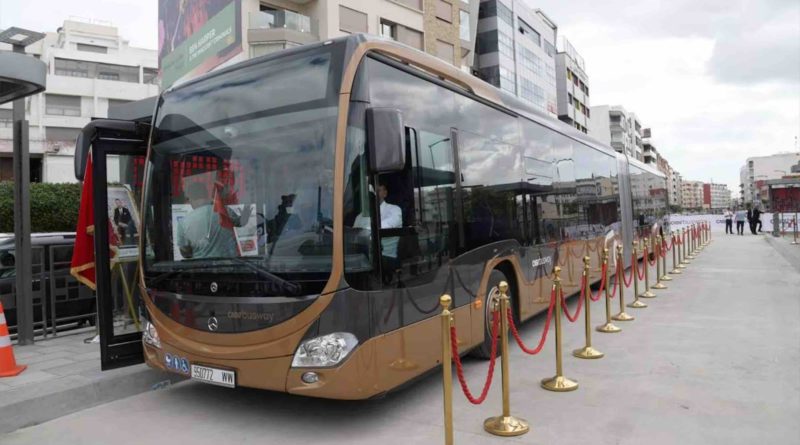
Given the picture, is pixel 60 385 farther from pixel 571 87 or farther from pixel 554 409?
pixel 571 87

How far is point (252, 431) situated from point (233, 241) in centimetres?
152

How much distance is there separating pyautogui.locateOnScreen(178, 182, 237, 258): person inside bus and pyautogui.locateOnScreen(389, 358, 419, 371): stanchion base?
1523 millimetres

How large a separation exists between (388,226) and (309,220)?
63 centimetres

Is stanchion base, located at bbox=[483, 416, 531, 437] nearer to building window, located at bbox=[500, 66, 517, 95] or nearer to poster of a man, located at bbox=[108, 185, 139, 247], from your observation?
poster of a man, located at bbox=[108, 185, 139, 247]

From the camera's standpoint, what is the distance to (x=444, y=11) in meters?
37.5

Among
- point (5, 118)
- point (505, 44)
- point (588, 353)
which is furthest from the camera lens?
point (505, 44)

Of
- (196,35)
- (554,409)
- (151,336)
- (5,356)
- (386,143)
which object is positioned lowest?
(554,409)

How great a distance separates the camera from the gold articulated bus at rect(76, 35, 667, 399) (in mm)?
3979

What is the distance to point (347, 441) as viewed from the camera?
161 inches

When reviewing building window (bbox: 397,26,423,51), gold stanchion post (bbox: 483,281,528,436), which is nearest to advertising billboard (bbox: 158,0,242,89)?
building window (bbox: 397,26,423,51)

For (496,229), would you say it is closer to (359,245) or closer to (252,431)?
(359,245)

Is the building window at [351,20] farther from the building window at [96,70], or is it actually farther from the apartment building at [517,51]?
the building window at [96,70]

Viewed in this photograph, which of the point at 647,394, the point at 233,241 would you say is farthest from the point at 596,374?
the point at 233,241

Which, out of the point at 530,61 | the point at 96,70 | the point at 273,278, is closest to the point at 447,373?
the point at 273,278
